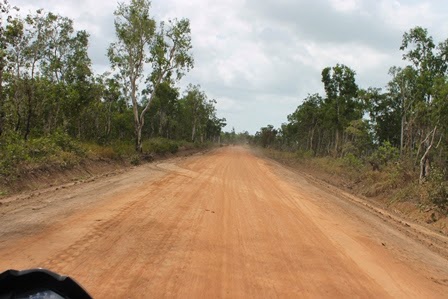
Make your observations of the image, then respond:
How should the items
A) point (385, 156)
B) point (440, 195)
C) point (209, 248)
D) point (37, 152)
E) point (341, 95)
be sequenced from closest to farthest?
1. point (209, 248)
2. point (440, 195)
3. point (37, 152)
4. point (385, 156)
5. point (341, 95)

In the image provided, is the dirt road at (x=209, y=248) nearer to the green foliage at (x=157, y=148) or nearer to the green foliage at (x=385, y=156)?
the green foliage at (x=385, y=156)

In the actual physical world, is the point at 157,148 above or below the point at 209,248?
above

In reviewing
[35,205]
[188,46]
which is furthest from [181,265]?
[188,46]

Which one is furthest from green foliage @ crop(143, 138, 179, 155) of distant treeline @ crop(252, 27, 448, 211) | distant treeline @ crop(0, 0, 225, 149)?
distant treeline @ crop(252, 27, 448, 211)

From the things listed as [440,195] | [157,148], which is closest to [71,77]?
[157,148]

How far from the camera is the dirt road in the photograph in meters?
4.73

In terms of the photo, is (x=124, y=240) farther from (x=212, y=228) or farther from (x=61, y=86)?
(x=61, y=86)

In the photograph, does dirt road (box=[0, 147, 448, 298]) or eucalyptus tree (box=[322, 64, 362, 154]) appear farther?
eucalyptus tree (box=[322, 64, 362, 154])

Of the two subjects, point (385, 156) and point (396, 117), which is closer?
point (385, 156)

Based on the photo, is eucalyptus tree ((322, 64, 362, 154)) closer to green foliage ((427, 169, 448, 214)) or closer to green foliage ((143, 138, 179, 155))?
green foliage ((143, 138, 179, 155))

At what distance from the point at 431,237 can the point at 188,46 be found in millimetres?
22170

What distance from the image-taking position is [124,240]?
608 centimetres

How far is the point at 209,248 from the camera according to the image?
240 inches

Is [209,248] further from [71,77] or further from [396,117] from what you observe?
[396,117]
